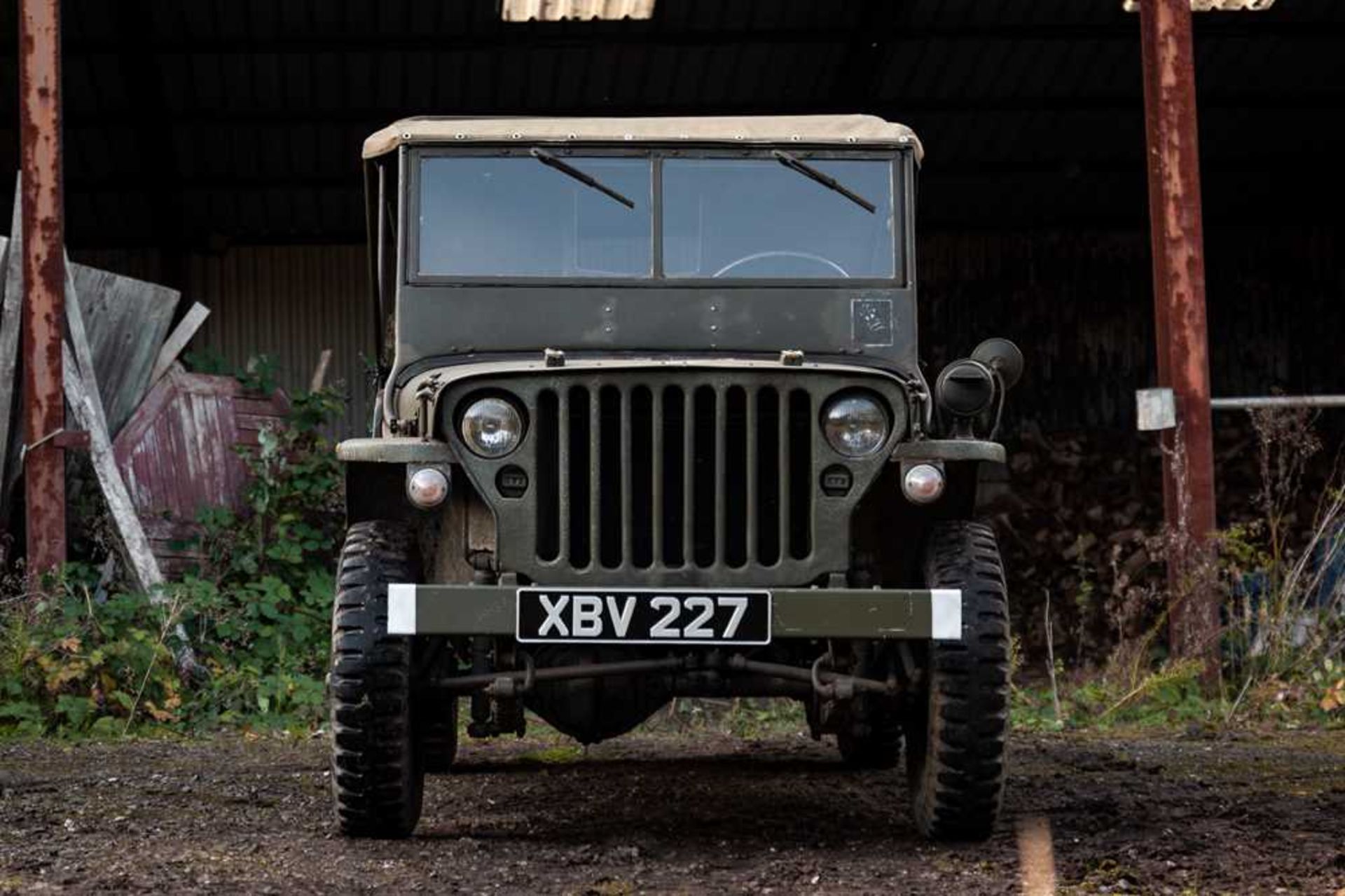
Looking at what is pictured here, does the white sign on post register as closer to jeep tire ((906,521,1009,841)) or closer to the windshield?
the windshield

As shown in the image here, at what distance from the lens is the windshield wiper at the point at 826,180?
6539 mm

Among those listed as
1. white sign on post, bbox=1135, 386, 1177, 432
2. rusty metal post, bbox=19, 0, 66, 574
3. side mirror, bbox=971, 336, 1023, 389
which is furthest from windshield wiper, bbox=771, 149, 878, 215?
rusty metal post, bbox=19, 0, 66, 574

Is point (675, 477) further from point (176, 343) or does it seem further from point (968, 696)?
point (176, 343)

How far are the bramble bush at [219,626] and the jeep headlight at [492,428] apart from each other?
4633mm

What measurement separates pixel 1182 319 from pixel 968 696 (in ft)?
18.0

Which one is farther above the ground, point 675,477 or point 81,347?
point 81,347

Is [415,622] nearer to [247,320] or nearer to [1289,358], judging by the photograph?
[247,320]

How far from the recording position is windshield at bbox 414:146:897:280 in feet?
21.5

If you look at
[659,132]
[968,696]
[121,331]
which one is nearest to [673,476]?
[968,696]

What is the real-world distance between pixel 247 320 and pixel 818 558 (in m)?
12.7

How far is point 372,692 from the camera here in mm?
5387

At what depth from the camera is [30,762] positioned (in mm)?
8250

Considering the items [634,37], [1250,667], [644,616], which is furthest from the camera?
[634,37]

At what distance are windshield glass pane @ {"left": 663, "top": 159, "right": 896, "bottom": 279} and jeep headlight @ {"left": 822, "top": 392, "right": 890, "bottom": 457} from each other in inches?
44.0
